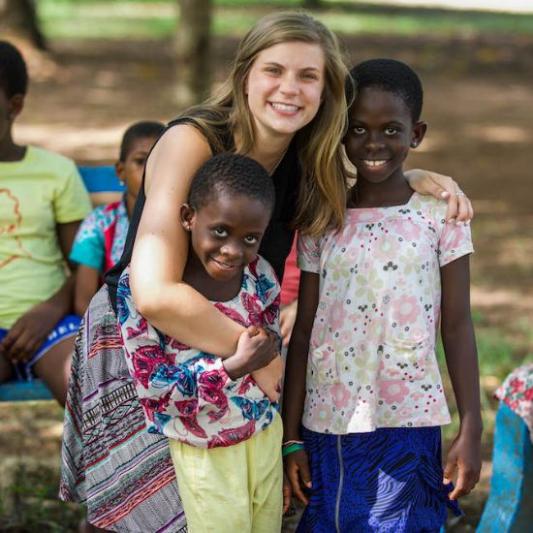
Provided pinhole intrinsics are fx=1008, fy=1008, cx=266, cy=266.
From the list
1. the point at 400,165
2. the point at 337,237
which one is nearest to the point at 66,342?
the point at 337,237

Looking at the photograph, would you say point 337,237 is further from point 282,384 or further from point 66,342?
point 66,342

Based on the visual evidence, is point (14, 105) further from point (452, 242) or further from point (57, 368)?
point (452, 242)

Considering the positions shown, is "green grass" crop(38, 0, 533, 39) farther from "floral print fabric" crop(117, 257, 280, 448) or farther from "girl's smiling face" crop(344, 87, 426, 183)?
"floral print fabric" crop(117, 257, 280, 448)

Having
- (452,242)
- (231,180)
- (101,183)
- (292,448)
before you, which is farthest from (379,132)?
(101,183)

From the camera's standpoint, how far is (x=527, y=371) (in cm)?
321

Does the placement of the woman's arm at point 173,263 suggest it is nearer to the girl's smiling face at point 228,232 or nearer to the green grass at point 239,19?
the girl's smiling face at point 228,232

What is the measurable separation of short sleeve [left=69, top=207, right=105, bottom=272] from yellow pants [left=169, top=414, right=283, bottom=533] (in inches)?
44.1

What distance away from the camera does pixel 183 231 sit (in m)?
2.70

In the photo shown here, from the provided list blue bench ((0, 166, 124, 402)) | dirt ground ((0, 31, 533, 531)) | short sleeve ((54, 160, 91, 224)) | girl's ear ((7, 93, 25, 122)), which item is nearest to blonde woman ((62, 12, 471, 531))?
dirt ground ((0, 31, 533, 531))

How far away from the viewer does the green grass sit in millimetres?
20616

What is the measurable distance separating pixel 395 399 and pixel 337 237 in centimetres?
49

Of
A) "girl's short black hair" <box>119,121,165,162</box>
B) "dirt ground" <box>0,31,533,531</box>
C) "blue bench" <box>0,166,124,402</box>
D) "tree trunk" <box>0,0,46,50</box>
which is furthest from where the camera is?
"tree trunk" <box>0,0,46,50</box>

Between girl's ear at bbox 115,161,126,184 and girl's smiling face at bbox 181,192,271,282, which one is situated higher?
girl's smiling face at bbox 181,192,271,282

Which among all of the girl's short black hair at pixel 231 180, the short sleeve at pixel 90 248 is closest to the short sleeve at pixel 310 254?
the girl's short black hair at pixel 231 180
